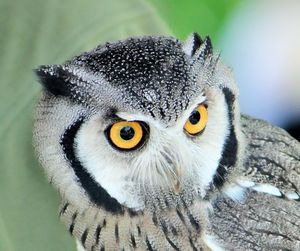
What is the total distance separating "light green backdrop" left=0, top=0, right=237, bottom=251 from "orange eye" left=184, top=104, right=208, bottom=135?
158 millimetres

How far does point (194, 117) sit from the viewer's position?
Result: 772 mm

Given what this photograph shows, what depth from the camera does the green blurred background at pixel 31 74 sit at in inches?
33.0

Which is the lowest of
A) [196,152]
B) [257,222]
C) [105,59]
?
[257,222]

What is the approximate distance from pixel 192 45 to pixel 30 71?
21 centimetres

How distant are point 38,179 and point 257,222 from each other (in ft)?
0.98

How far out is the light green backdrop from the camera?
838mm

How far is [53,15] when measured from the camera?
2.76 ft

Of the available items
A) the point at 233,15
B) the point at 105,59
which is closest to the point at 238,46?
the point at 233,15

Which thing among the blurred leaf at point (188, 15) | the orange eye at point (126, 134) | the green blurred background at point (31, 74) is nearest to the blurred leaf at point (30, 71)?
the green blurred background at point (31, 74)

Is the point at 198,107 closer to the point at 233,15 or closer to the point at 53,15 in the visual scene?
the point at 53,15

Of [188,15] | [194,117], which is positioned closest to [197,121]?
[194,117]

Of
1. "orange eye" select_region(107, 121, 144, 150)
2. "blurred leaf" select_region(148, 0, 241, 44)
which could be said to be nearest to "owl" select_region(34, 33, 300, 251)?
"orange eye" select_region(107, 121, 144, 150)

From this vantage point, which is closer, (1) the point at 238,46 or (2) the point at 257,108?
(1) the point at 238,46

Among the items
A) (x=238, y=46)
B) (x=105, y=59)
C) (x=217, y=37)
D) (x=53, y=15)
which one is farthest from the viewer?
(x=238, y=46)
